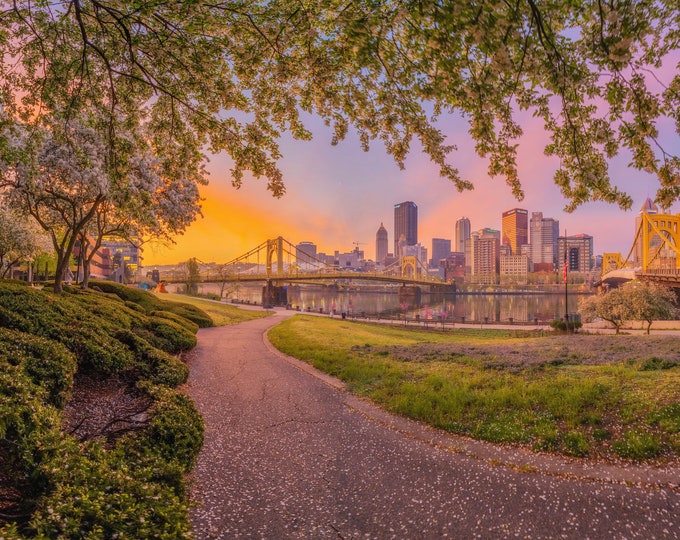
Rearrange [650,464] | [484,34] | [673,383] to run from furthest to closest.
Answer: [673,383] < [650,464] < [484,34]

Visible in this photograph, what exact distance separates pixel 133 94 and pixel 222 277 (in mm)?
73171

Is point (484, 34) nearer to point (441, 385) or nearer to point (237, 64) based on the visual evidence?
point (237, 64)

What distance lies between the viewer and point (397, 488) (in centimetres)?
486

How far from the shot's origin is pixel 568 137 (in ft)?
14.1

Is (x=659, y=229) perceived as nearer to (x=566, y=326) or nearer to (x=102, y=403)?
(x=566, y=326)

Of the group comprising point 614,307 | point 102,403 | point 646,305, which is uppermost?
point 646,305

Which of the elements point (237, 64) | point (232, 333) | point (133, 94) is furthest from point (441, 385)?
point (232, 333)

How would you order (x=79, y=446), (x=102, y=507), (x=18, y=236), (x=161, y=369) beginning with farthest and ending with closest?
(x=18, y=236) < (x=161, y=369) < (x=79, y=446) < (x=102, y=507)

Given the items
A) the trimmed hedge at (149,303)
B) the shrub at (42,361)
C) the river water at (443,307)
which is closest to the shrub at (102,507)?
the shrub at (42,361)

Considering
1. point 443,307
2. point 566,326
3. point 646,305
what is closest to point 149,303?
point 566,326

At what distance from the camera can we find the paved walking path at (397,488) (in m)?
4.03

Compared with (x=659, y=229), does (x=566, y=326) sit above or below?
below

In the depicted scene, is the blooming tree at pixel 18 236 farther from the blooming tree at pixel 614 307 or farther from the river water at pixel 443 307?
the blooming tree at pixel 614 307

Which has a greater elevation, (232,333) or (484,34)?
(484,34)
